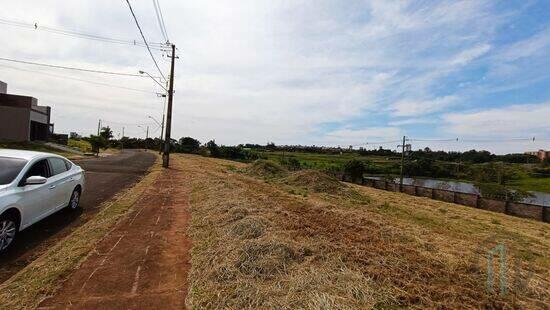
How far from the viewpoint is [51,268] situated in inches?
197

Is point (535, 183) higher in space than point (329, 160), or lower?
lower

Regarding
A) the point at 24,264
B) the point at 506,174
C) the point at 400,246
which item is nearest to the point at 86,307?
the point at 24,264

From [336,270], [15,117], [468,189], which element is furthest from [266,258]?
[468,189]

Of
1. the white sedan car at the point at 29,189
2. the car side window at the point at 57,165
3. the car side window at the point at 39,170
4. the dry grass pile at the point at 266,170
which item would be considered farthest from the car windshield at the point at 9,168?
the dry grass pile at the point at 266,170

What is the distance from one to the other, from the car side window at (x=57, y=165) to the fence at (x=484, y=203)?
81.8ft

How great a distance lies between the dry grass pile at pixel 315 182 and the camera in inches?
792

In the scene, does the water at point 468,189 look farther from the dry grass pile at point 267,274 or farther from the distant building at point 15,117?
the distant building at point 15,117

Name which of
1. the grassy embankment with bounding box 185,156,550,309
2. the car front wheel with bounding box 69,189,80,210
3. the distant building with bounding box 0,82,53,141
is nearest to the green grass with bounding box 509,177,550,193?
the grassy embankment with bounding box 185,156,550,309

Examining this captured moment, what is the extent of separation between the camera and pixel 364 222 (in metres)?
8.02

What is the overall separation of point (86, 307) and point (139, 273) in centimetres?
104

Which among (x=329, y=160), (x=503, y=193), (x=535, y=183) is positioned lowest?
(x=503, y=193)

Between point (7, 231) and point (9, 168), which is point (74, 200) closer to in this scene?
point (9, 168)

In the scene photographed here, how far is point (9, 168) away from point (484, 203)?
27.8 m

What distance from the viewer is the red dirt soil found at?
4.12 m
